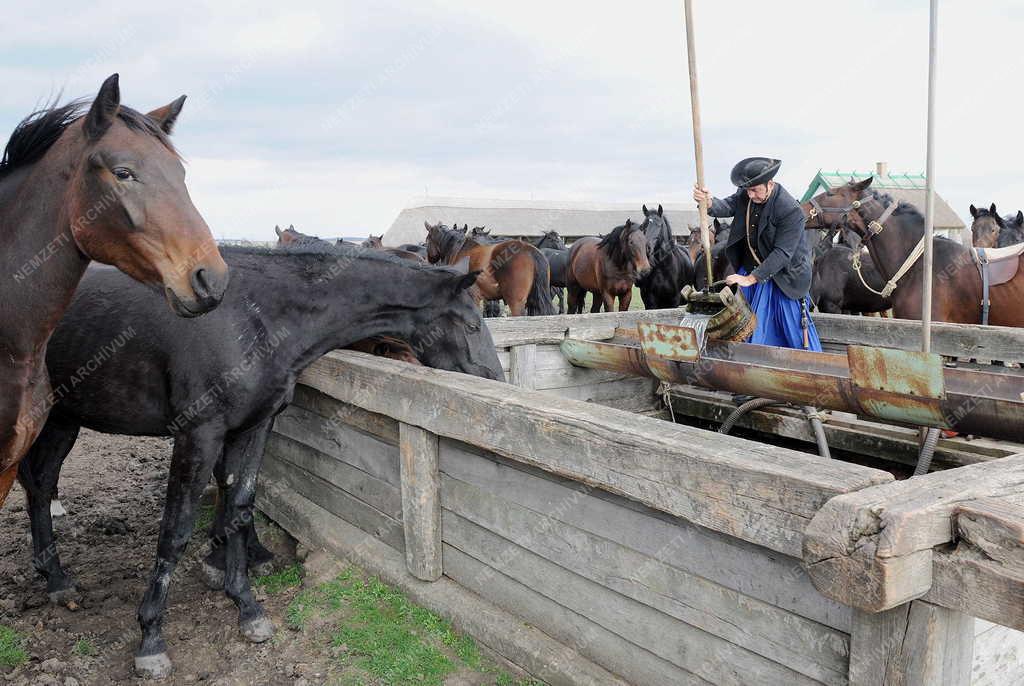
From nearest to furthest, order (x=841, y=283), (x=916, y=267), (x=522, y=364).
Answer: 1. (x=522, y=364)
2. (x=916, y=267)
3. (x=841, y=283)

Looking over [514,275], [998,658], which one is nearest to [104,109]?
[998,658]

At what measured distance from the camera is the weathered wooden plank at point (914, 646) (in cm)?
148

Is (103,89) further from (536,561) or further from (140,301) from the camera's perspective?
(536,561)

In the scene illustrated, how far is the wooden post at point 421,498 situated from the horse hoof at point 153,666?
107 cm

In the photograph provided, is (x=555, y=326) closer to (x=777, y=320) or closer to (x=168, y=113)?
(x=777, y=320)

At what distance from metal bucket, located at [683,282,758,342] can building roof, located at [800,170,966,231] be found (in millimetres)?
22046

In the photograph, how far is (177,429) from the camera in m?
3.09

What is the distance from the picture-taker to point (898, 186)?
88.1ft

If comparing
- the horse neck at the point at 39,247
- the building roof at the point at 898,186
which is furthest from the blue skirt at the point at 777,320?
the building roof at the point at 898,186

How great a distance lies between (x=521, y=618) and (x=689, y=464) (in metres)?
1.14

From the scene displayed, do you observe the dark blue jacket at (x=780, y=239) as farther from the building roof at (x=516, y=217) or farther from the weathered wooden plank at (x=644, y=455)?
the building roof at (x=516, y=217)

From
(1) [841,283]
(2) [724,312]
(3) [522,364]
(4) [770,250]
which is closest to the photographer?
(2) [724,312]

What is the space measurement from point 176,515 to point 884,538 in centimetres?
277

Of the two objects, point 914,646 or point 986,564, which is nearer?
point 986,564
